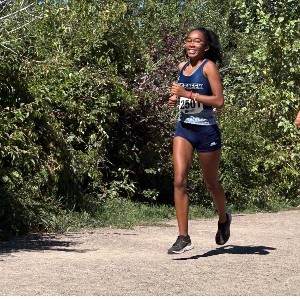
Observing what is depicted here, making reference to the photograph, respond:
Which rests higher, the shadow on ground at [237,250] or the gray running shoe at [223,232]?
the gray running shoe at [223,232]

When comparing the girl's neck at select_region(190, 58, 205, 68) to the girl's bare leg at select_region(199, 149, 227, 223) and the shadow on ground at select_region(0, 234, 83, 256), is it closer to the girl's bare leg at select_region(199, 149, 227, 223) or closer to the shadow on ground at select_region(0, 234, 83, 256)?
the girl's bare leg at select_region(199, 149, 227, 223)

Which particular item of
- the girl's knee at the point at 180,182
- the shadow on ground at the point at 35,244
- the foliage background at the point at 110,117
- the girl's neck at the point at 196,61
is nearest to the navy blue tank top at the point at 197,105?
the girl's neck at the point at 196,61

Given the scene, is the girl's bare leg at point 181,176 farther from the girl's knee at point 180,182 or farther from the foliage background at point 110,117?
the foliage background at point 110,117

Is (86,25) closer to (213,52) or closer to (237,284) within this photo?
(213,52)

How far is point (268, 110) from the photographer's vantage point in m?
16.6

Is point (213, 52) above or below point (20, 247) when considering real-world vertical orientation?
above

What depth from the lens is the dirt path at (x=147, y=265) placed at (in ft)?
20.0

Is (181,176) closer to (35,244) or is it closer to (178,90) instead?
(178,90)

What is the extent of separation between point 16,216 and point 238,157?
591 centimetres

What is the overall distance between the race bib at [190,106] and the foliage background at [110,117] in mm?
2308

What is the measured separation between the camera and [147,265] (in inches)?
281

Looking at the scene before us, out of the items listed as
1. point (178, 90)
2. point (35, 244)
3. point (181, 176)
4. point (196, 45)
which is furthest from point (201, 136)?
point (35, 244)

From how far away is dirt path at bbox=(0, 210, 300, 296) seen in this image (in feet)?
20.0

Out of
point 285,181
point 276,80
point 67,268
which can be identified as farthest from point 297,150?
point 67,268
